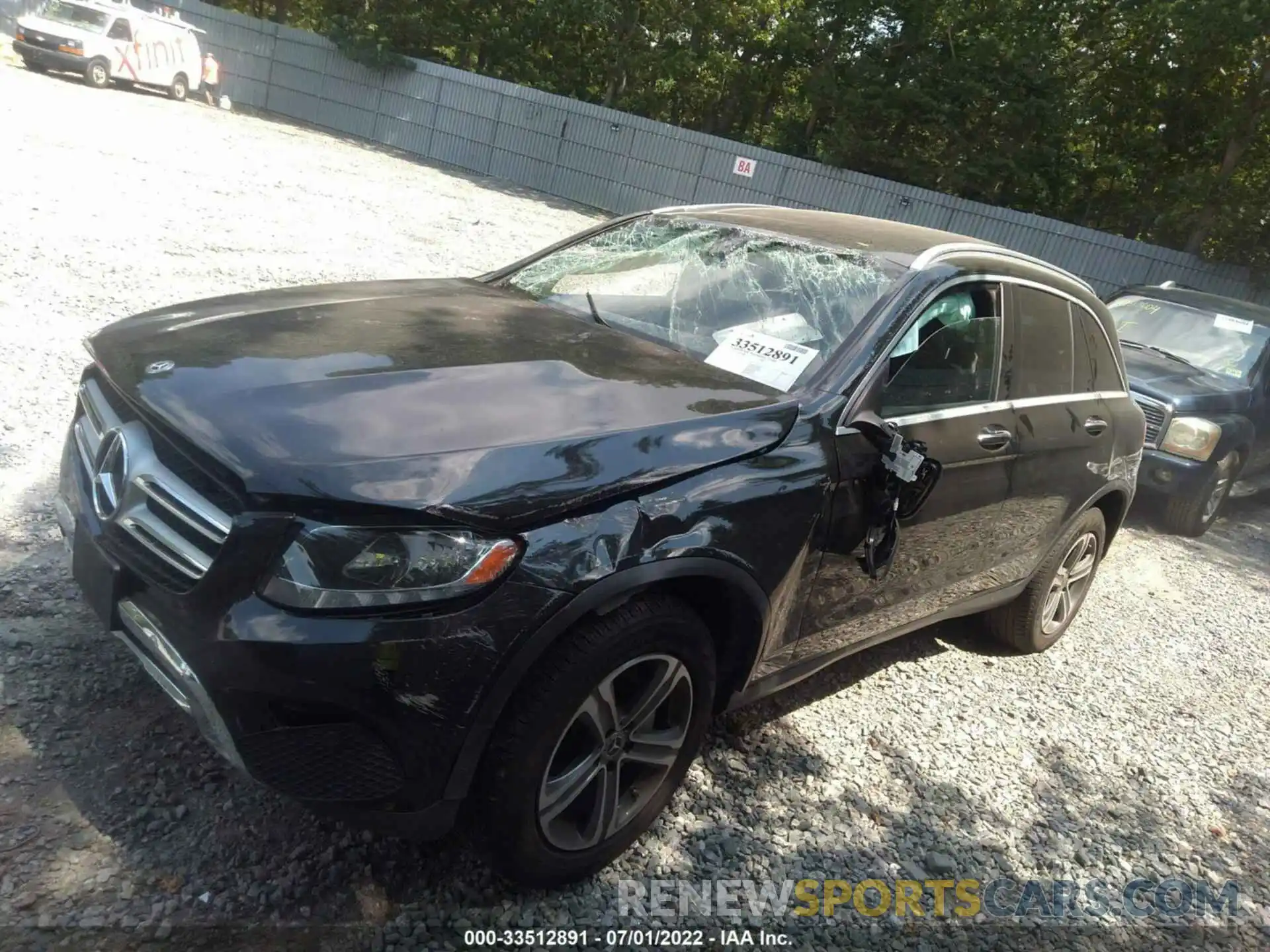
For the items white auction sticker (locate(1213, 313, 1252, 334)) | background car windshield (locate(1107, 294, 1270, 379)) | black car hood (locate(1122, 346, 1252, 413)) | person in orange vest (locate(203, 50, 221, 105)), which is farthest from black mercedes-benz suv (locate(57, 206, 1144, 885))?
person in orange vest (locate(203, 50, 221, 105))

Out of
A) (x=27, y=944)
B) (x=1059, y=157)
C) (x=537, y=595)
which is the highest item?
(x=1059, y=157)

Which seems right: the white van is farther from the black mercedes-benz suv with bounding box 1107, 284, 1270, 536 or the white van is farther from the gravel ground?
the black mercedes-benz suv with bounding box 1107, 284, 1270, 536

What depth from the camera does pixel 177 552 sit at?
92.2 inches

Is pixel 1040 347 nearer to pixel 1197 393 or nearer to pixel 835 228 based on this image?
pixel 835 228

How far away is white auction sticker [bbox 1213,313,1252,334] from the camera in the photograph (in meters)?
8.40

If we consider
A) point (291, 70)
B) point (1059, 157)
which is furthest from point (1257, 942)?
→ point (291, 70)

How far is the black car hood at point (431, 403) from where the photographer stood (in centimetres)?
228

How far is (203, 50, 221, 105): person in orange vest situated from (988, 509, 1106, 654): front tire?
24988mm

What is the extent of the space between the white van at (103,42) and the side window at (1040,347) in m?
22.5

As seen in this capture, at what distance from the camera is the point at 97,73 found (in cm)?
2098

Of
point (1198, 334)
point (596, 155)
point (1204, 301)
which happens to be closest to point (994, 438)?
point (1198, 334)

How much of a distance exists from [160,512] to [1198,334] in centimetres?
858

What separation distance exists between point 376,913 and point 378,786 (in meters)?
0.51

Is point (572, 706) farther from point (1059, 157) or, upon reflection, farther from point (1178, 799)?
point (1059, 157)
